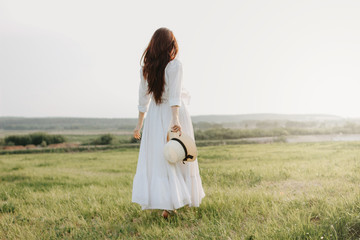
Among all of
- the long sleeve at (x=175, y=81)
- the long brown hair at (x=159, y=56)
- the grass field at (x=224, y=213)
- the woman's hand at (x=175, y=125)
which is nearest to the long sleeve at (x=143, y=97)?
the long brown hair at (x=159, y=56)

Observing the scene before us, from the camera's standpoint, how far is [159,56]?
155 inches

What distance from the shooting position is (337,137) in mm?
14711

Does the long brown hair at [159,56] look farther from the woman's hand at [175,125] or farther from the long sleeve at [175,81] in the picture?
the woman's hand at [175,125]

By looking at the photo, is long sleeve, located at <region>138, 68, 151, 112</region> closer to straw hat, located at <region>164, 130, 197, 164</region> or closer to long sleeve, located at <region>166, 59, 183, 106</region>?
long sleeve, located at <region>166, 59, 183, 106</region>

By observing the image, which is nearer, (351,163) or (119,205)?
(119,205)

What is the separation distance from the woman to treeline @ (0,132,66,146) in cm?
1862

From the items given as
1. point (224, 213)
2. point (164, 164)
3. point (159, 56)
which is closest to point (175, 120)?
point (164, 164)

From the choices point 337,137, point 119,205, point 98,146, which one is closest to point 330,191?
point 119,205

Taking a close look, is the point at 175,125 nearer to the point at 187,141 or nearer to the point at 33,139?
the point at 187,141

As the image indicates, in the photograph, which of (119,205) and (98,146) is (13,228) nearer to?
(119,205)

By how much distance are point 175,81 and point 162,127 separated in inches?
25.0

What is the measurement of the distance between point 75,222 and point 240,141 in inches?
536

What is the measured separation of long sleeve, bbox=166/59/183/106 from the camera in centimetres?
381

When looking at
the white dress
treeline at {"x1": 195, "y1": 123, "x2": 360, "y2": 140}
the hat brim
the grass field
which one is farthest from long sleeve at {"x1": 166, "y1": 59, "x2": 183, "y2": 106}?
treeline at {"x1": 195, "y1": 123, "x2": 360, "y2": 140}
